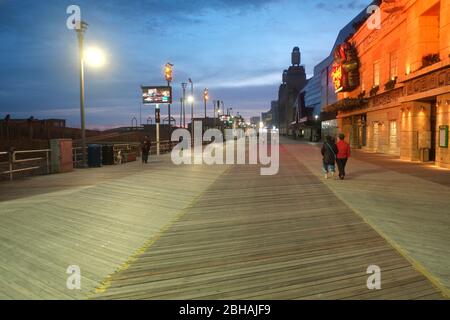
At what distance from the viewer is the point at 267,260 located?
5.98m

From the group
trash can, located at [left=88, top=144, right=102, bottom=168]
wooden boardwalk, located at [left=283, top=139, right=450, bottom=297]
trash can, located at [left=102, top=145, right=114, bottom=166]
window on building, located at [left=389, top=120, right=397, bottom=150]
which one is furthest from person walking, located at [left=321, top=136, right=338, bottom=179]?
window on building, located at [left=389, top=120, right=397, bottom=150]

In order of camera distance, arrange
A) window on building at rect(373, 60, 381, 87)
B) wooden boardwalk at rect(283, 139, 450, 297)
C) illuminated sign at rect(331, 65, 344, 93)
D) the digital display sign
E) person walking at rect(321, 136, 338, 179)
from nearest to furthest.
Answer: wooden boardwalk at rect(283, 139, 450, 297) < person walking at rect(321, 136, 338, 179) < window on building at rect(373, 60, 381, 87) < the digital display sign < illuminated sign at rect(331, 65, 344, 93)

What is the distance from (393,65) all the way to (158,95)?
767 inches

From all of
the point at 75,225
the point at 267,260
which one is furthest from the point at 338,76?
the point at 267,260

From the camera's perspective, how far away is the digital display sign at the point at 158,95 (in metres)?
36.9

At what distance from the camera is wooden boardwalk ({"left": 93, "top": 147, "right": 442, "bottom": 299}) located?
4.82 meters

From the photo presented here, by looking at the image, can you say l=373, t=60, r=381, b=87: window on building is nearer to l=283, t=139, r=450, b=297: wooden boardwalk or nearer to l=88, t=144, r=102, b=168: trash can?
l=283, t=139, r=450, b=297: wooden boardwalk

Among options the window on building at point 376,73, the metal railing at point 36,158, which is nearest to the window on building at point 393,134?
the window on building at point 376,73

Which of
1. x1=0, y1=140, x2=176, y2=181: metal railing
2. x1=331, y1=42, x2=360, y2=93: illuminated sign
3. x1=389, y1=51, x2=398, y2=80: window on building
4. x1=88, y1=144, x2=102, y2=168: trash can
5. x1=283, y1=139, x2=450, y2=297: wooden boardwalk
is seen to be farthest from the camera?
x1=331, y1=42, x2=360, y2=93: illuminated sign

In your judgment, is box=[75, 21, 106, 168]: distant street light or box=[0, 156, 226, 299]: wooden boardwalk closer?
box=[0, 156, 226, 299]: wooden boardwalk

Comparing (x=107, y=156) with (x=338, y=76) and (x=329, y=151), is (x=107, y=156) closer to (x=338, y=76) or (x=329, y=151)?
(x=329, y=151)

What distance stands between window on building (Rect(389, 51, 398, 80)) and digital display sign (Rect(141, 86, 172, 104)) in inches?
718

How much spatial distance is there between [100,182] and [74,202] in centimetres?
428
